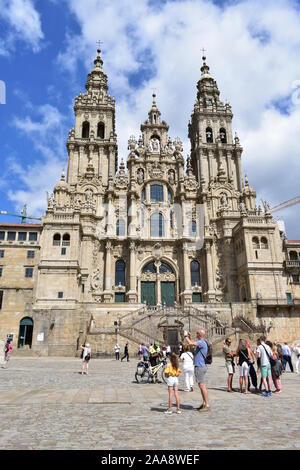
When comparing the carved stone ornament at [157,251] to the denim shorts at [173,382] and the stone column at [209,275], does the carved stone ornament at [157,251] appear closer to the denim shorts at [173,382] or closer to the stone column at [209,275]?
the stone column at [209,275]

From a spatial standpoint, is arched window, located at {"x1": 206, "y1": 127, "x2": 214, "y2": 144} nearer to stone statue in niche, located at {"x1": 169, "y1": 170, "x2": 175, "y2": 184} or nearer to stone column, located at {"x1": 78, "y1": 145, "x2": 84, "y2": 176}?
stone statue in niche, located at {"x1": 169, "y1": 170, "x2": 175, "y2": 184}

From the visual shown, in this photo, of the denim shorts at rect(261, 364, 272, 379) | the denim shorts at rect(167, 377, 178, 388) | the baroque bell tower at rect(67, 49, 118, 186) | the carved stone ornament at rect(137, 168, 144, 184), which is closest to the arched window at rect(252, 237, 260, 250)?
the carved stone ornament at rect(137, 168, 144, 184)

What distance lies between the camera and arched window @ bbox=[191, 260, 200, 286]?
145 feet

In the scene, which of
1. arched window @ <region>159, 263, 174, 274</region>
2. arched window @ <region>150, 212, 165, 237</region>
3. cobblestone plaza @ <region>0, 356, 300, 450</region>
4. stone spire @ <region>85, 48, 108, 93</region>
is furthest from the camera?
stone spire @ <region>85, 48, 108, 93</region>

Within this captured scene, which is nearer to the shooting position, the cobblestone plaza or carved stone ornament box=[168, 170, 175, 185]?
the cobblestone plaza

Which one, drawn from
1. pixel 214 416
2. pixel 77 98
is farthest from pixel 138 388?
pixel 77 98

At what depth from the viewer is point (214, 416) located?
7.71 metres

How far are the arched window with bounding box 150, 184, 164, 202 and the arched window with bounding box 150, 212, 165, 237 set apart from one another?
2.28 metres

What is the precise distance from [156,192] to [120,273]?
12.4 m

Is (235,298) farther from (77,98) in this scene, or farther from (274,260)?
(77,98)

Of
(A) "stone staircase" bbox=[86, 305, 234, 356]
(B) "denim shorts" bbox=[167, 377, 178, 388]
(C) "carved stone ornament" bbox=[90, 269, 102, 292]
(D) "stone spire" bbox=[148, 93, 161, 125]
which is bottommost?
(B) "denim shorts" bbox=[167, 377, 178, 388]

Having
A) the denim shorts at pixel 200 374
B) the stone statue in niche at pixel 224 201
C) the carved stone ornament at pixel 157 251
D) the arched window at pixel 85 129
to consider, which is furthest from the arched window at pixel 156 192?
the denim shorts at pixel 200 374

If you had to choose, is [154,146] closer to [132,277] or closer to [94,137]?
[94,137]

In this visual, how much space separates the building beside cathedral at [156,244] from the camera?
3466 cm
